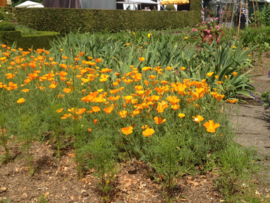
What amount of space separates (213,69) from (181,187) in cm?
237

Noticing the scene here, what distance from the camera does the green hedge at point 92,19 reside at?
13.0m

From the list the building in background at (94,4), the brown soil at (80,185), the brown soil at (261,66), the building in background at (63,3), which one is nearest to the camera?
the brown soil at (80,185)

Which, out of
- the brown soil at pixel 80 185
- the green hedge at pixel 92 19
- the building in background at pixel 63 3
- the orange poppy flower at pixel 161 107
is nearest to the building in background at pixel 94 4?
the building in background at pixel 63 3

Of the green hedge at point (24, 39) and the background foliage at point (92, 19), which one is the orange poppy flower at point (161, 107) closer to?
the green hedge at point (24, 39)

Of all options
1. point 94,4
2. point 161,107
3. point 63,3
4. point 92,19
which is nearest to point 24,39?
point 92,19

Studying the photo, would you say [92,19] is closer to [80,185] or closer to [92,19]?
[92,19]

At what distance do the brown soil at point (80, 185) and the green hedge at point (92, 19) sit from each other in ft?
25.6

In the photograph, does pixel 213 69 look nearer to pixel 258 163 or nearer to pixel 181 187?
pixel 258 163

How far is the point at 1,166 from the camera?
2.47 meters

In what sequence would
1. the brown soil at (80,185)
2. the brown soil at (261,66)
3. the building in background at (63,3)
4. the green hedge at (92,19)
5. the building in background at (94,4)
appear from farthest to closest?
the building in background at (94,4) → the building in background at (63,3) → the green hedge at (92,19) → the brown soil at (261,66) → the brown soil at (80,185)

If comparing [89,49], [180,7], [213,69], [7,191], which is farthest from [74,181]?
[180,7]

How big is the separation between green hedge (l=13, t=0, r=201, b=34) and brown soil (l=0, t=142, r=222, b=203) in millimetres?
7811

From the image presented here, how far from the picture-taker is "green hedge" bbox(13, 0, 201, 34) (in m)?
13.0

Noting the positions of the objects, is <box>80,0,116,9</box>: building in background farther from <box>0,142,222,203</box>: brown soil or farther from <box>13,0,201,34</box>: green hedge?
<box>0,142,222,203</box>: brown soil
